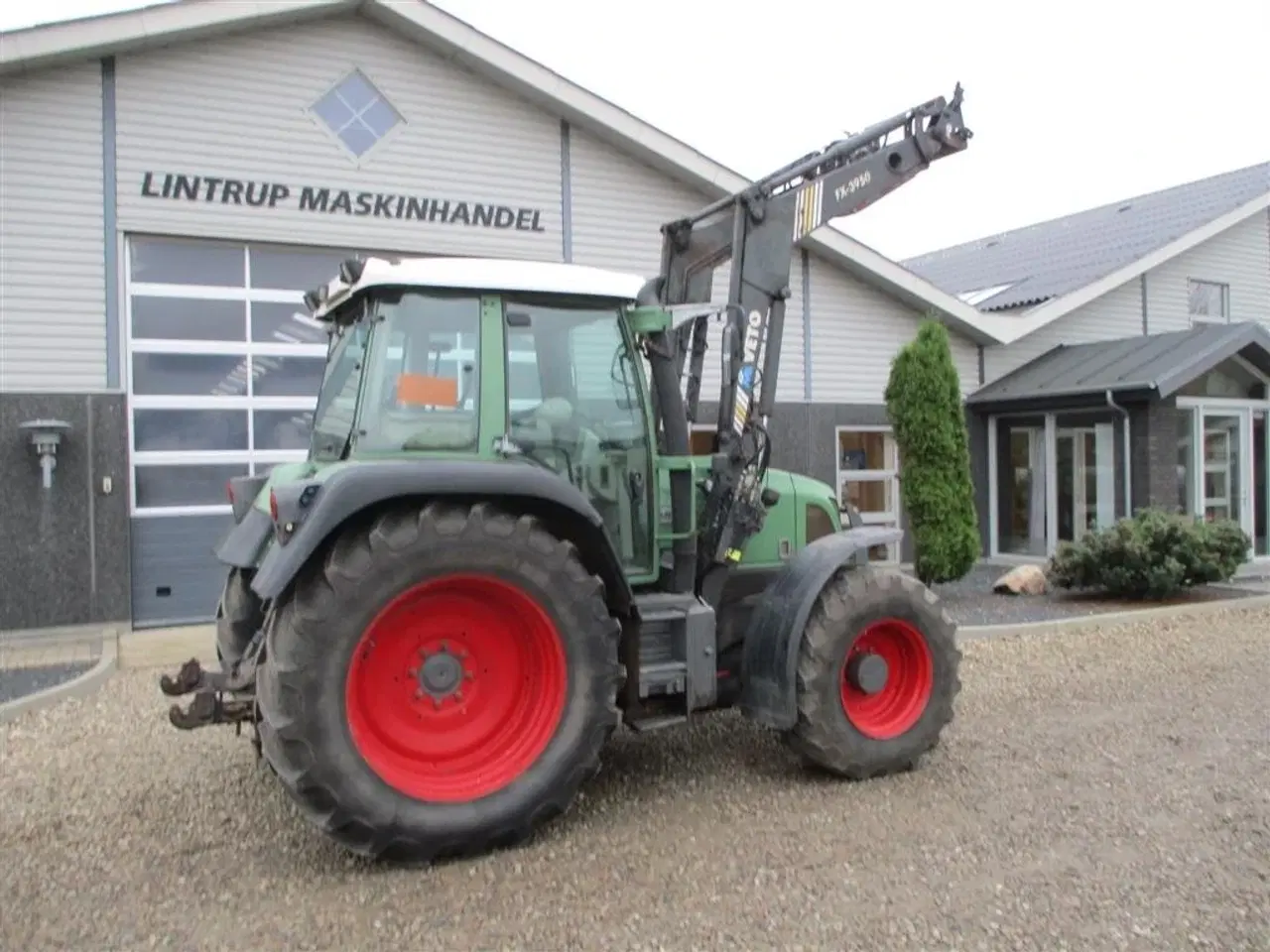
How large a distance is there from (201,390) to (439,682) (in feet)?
23.4

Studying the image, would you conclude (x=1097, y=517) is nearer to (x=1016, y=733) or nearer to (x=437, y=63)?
(x=1016, y=733)

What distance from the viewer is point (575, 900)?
3879 mm

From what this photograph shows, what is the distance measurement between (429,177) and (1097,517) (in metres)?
9.72

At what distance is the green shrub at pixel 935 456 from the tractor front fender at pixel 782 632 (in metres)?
6.25

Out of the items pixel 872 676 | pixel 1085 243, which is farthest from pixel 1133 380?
pixel 872 676

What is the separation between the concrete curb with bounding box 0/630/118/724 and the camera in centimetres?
690

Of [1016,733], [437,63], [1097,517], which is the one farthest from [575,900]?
[1097,517]

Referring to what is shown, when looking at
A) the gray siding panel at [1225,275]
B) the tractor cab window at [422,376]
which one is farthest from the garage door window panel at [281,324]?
the gray siding panel at [1225,275]

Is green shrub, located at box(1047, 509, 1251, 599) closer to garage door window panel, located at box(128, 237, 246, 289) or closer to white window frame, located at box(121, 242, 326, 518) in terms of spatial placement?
white window frame, located at box(121, 242, 326, 518)

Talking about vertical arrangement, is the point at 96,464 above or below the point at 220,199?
below

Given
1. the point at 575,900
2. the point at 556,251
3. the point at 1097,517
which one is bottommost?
the point at 575,900

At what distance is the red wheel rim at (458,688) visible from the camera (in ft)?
14.0

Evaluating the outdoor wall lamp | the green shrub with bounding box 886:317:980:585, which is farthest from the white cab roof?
the green shrub with bounding box 886:317:980:585

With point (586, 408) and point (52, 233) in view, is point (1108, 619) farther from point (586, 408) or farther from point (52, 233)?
point (52, 233)
